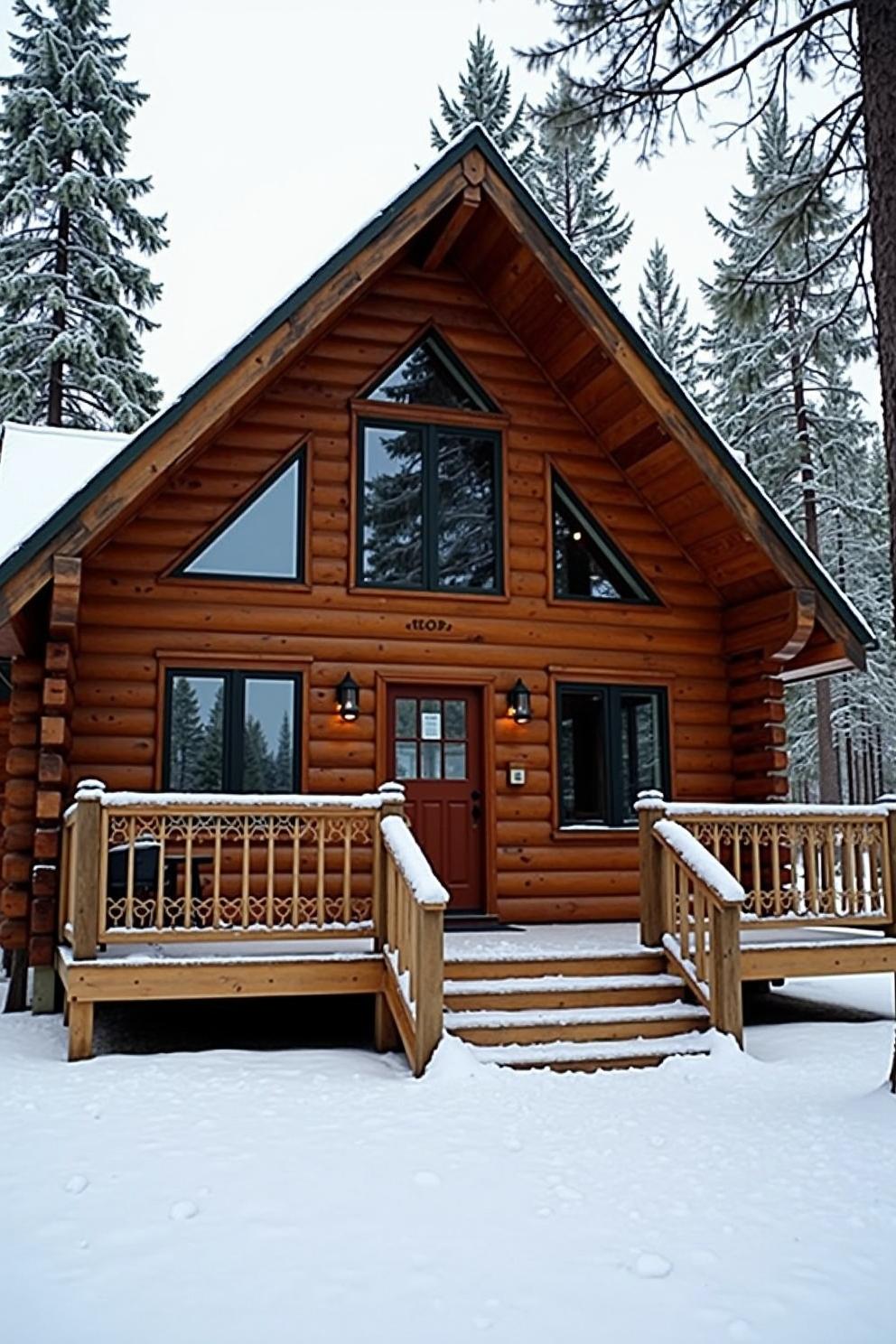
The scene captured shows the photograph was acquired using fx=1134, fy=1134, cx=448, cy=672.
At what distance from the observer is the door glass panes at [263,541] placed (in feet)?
30.2

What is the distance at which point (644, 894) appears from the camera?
7.64m

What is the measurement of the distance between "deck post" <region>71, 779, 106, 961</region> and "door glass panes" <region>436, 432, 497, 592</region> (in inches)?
160

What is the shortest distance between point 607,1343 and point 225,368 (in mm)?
6655

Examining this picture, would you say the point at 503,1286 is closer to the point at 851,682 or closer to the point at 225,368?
the point at 225,368

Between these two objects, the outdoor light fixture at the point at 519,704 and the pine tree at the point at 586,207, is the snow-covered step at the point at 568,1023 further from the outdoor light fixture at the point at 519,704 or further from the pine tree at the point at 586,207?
the pine tree at the point at 586,207

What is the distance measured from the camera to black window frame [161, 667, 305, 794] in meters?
8.90

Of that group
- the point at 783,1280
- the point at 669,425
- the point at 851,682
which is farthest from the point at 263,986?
the point at 851,682

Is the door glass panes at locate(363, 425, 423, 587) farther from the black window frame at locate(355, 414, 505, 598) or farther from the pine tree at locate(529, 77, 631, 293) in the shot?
the pine tree at locate(529, 77, 631, 293)

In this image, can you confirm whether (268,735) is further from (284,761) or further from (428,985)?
(428,985)

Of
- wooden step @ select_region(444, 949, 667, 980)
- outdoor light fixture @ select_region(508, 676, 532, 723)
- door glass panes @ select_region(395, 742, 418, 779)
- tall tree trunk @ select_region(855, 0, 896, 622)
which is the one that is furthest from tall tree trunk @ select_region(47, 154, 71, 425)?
tall tree trunk @ select_region(855, 0, 896, 622)

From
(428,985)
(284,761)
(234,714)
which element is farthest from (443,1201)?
(234,714)

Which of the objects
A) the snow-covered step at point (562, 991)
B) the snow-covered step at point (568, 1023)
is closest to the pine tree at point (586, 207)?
the snow-covered step at point (562, 991)

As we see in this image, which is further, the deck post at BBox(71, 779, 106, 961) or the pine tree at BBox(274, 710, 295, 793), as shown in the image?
the pine tree at BBox(274, 710, 295, 793)

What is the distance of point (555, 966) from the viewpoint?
7.28 metres
